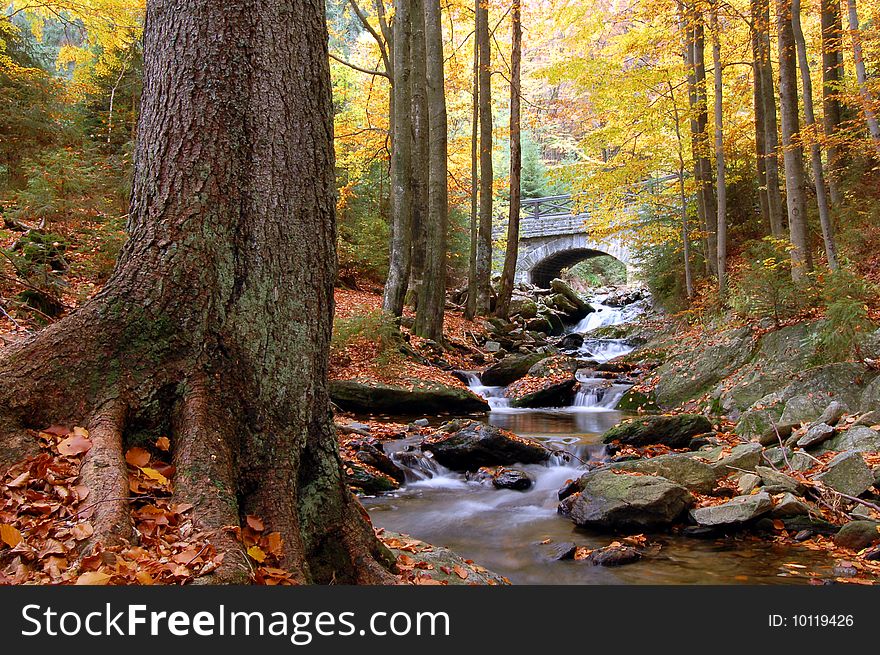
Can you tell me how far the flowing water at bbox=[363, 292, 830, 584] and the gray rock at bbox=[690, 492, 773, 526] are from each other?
17 centimetres

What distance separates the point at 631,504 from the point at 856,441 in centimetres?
265

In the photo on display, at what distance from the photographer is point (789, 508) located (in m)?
5.52

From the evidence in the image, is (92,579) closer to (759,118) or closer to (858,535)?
(858,535)

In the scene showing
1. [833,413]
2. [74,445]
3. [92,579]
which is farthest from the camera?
[833,413]

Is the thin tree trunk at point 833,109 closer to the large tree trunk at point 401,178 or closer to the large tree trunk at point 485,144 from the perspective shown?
the large tree trunk at point 485,144

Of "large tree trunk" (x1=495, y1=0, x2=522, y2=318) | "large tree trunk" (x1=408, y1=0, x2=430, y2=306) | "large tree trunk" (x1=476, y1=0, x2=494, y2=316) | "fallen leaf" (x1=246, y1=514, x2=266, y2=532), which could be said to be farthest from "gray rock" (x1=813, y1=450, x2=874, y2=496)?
"large tree trunk" (x1=495, y1=0, x2=522, y2=318)

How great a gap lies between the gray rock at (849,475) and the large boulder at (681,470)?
3.31ft

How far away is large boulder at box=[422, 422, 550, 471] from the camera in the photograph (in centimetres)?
770

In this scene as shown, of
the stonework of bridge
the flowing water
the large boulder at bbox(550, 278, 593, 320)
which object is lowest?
the flowing water

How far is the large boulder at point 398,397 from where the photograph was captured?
10.1m

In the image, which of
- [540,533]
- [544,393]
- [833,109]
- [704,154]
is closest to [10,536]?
[540,533]

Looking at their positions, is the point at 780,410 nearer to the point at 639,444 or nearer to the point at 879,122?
the point at 639,444

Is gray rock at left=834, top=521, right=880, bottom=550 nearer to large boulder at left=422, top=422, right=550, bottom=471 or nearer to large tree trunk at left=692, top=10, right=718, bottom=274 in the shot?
large boulder at left=422, top=422, right=550, bottom=471

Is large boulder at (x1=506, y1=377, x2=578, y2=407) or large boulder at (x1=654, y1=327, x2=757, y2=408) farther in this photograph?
large boulder at (x1=506, y1=377, x2=578, y2=407)
